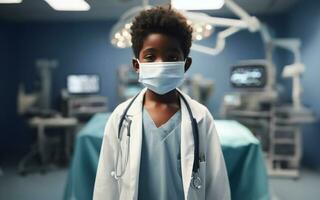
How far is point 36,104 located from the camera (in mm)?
3889

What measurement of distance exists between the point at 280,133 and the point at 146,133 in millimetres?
2759

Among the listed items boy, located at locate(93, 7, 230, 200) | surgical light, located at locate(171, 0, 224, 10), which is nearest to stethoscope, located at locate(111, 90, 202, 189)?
boy, located at locate(93, 7, 230, 200)

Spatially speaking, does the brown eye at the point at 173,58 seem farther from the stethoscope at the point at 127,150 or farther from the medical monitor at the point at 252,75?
the medical monitor at the point at 252,75

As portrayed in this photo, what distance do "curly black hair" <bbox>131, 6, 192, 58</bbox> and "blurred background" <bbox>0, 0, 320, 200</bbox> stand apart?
913 mm

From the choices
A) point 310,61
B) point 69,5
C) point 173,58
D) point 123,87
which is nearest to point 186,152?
point 173,58

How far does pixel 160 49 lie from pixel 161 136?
264 mm

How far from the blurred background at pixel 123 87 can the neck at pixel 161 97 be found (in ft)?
2.79

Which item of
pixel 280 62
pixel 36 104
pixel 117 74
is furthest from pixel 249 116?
pixel 36 104

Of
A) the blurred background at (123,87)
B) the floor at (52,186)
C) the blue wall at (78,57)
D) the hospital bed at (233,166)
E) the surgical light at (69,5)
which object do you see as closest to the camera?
the surgical light at (69,5)

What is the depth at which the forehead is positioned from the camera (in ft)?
3.07

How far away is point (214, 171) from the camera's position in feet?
3.29

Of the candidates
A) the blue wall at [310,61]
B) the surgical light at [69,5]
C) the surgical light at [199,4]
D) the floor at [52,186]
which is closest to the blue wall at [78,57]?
the blue wall at [310,61]

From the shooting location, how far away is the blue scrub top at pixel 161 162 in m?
0.98

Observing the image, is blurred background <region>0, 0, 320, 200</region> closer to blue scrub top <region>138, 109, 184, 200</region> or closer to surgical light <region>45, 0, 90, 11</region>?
surgical light <region>45, 0, 90, 11</region>
